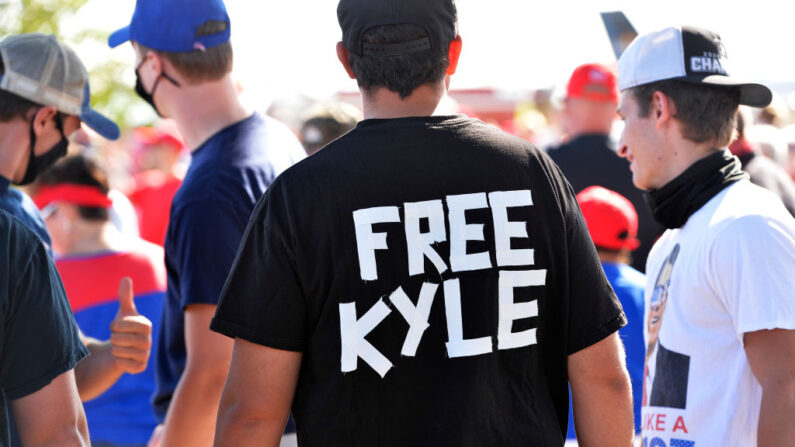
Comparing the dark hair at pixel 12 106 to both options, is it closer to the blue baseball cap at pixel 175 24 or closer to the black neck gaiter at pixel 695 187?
the blue baseball cap at pixel 175 24

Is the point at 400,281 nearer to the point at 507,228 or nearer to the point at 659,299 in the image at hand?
the point at 507,228

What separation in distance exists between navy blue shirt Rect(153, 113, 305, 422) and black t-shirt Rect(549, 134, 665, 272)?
2.71 m

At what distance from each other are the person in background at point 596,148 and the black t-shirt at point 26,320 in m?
3.78

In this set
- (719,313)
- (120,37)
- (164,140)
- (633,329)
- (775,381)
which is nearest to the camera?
(775,381)

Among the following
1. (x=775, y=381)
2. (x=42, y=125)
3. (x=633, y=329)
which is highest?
(x=42, y=125)

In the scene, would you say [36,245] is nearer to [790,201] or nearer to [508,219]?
[508,219]

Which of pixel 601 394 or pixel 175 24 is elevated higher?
pixel 175 24

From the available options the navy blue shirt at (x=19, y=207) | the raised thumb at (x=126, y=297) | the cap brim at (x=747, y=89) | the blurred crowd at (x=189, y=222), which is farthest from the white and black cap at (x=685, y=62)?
the navy blue shirt at (x=19, y=207)

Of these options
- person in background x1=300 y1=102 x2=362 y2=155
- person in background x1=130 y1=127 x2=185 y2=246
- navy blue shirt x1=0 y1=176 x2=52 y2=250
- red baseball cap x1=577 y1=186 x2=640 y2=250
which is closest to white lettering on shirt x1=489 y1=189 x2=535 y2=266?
navy blue shirt x1=0 y1=176 x2=52 y2=250

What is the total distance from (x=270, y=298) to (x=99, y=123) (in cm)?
195

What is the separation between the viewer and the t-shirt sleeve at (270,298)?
6.69 ft

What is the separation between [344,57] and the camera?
2.22 m

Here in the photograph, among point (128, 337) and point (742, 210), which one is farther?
point (128, 337)

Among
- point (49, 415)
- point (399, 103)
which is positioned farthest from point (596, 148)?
point (49, 415)
